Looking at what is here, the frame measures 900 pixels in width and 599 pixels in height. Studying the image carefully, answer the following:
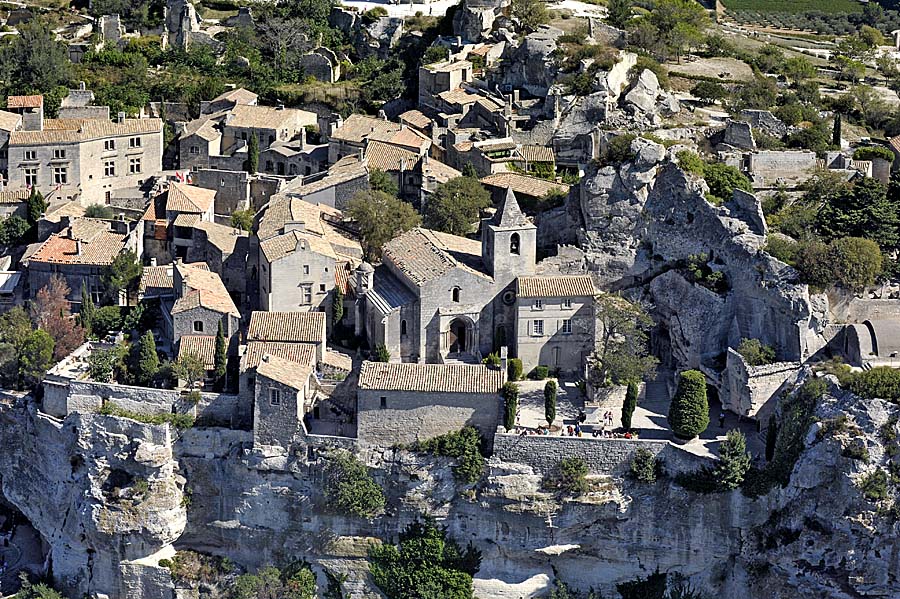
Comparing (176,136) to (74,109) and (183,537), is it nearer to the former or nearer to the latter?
(74,109)

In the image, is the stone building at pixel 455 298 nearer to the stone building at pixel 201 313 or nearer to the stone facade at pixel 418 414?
the stone facade at pixel 418 414

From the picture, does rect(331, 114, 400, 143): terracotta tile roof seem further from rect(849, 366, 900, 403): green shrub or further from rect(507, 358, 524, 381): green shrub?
rect(849, 366, 900, 403): green shrub

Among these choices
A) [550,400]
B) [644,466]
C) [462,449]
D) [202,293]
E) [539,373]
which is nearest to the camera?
[644,466]

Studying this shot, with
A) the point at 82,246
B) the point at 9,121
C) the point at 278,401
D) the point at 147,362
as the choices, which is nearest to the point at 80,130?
the point at 9,121

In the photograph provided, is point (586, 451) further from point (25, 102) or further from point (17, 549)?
point (25, 102)

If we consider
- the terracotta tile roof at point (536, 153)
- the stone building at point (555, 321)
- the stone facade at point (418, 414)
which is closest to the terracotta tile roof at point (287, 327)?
the stone facade at point (418, 414)

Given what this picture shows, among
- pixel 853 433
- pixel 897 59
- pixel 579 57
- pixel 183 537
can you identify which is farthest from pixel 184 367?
pixel 897 59
